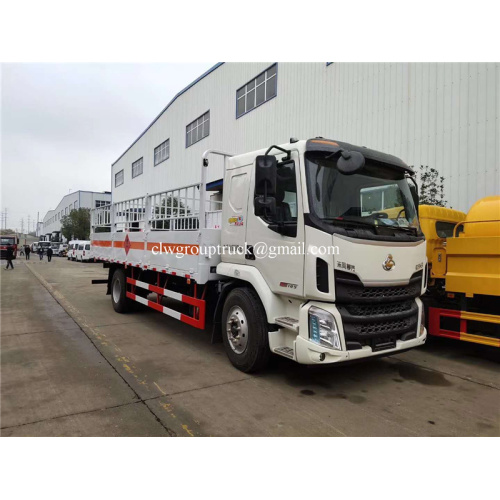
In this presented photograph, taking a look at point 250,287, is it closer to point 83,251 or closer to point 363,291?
point 363,291

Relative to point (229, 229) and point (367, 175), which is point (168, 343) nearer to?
point (229, 229)

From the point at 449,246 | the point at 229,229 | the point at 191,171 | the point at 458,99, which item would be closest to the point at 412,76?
the point at 458,99

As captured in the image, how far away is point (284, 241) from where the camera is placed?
13.3 feet

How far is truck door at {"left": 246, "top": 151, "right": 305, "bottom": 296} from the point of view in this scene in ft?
12.7

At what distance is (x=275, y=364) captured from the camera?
4.86 m

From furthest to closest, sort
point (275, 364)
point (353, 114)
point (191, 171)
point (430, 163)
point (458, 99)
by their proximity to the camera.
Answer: point (191, 171) < point (353, 114) < point (430, 163) < point (458, 99) < point (275, 364)

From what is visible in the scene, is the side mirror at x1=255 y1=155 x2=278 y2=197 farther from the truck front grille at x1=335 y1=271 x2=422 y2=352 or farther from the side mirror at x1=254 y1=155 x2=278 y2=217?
the truck front grille at x1=335 y1=271 x2=422 y2=352

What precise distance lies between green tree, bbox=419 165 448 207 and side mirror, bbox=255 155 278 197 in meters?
6.43

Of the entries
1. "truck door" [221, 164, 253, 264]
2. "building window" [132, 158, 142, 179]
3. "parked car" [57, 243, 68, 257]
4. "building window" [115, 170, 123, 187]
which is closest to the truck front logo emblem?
"truck door" [221, 164, 253, 264]

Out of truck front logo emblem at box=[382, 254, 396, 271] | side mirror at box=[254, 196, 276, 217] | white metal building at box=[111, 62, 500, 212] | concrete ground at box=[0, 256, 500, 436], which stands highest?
white metal building at box=[111, 62, 500, 212]

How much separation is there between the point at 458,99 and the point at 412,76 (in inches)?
62.4

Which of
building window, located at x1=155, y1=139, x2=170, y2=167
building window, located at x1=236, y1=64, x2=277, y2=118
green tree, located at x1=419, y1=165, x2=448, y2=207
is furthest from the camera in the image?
building window, located at x1=155, y1=139, x2=170, y2=167

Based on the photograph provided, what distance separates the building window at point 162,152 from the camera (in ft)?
87.7

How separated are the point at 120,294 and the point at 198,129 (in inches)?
625
